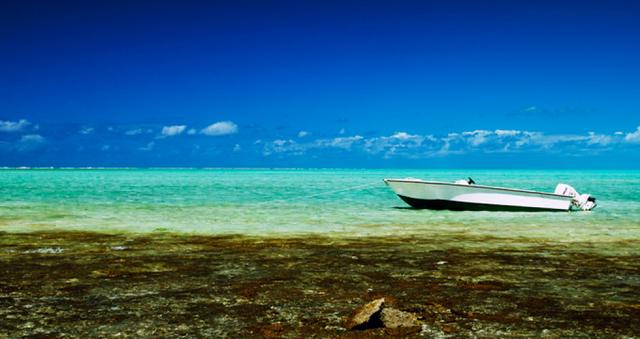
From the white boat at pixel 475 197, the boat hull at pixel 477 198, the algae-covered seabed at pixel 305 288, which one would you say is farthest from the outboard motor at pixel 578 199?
the algae-covered seabed at pixel 305 288

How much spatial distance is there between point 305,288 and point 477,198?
16.3 meters

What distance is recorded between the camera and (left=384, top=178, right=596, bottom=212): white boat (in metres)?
21.9

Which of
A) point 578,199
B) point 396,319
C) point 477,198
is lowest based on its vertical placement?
point 396,319

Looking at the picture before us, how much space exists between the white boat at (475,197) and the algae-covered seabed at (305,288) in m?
10.6

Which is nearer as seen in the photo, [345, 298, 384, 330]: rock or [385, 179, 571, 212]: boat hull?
[345, 298, 384, 330]: rock

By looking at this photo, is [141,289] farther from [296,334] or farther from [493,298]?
[493,298]

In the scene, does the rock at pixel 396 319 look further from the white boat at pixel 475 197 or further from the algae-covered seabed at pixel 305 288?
the white boat at pixel 475 197

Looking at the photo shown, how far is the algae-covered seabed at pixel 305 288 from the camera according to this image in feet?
17.2

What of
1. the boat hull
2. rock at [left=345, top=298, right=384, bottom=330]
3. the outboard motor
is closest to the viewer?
rock at [left=345, top=298, right=384, bottom=330]

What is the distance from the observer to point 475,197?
863 inches

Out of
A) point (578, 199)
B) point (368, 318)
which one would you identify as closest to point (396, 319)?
point (368, 318)

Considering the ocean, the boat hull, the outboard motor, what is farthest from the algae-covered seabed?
the outboard motor

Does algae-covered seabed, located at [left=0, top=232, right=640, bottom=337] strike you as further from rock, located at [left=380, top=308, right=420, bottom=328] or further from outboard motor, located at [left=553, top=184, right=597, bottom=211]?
outboard motor, located at [left=553, top=184, right=597, bottom=211]

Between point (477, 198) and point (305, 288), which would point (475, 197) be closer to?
point (477, 198)
